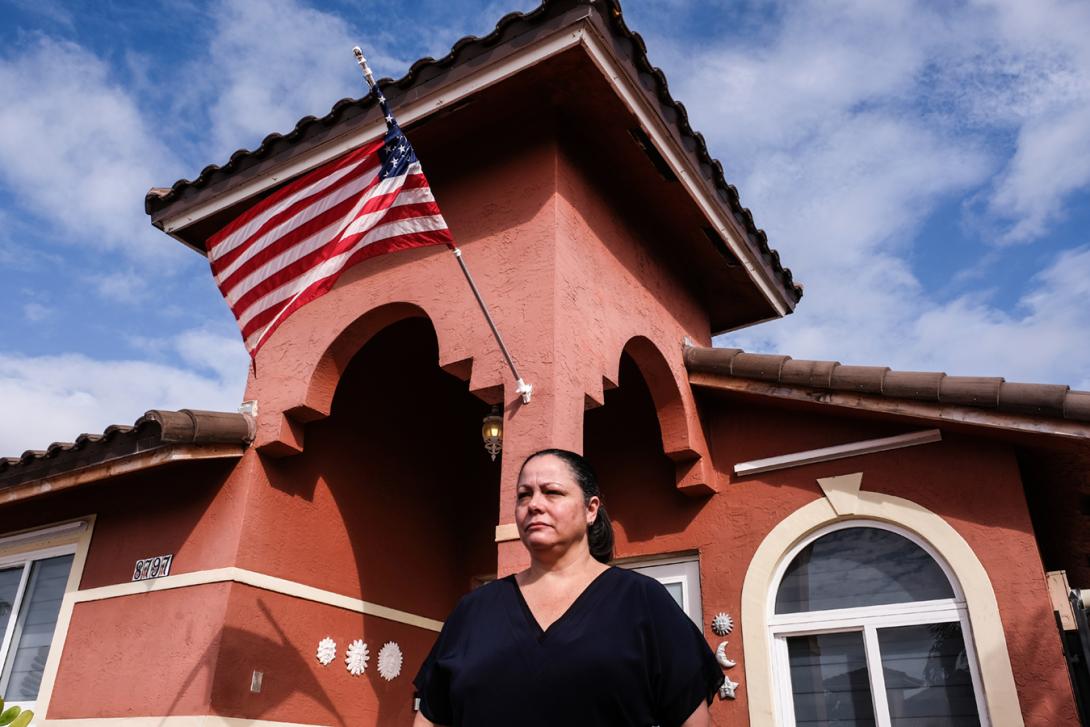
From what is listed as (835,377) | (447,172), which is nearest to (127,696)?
(447,172)

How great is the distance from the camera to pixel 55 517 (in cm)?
754

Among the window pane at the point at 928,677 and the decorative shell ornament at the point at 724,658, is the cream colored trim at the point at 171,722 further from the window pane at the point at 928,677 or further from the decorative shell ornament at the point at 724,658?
the window pane at the point at 928,677

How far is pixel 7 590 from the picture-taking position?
25.2 feet

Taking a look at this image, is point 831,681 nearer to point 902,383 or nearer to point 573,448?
point 902,383

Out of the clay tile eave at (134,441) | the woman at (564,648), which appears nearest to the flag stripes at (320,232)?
the clay tile eave at (134,441)

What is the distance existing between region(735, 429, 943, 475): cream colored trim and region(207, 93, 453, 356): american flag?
325 centimetres

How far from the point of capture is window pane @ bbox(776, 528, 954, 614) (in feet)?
18.9

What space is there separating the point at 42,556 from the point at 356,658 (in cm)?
320

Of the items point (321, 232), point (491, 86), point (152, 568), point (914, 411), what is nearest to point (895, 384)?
point (914, 411)

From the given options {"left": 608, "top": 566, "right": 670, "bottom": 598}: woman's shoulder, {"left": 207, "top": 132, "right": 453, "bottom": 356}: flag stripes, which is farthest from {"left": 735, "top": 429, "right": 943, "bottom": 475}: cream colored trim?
{"left": 608, "top": 566, "right": 670, "bottom": 598}: woman's shoulder

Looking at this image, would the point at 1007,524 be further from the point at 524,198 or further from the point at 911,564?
the point at 524,198

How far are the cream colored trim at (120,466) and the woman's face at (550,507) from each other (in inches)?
169

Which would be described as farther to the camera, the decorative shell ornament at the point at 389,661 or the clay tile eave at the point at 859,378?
the decorative shell ornament at the point at 389,661

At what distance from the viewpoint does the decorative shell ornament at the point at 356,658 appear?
6527mm
